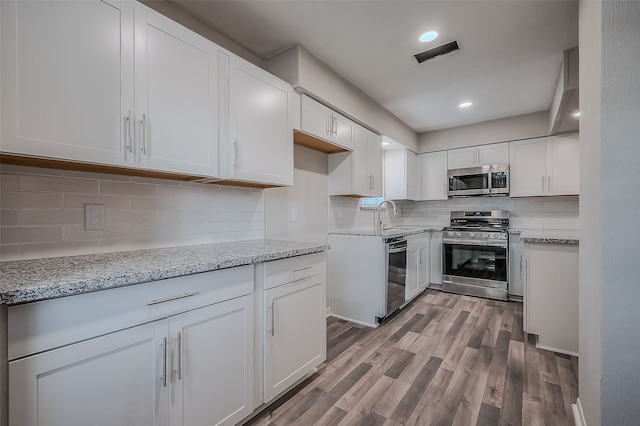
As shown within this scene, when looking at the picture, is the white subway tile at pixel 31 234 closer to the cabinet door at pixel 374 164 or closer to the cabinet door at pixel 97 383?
the cabinet door at pixel 97 383

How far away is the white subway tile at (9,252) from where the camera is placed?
3.95 ft

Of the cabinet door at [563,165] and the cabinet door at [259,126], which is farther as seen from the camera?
the cabinet door at [563,165]

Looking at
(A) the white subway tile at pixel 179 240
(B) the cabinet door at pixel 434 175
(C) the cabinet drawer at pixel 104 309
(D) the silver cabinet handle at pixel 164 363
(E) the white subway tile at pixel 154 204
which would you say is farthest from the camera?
(B) the cabinet door at pixel 434 175

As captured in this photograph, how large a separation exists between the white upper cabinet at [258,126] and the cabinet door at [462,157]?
3078 mm

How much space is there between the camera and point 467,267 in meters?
3.81

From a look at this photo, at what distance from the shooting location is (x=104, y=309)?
0.97 metres

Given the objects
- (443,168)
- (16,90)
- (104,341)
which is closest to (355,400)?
(104,341)

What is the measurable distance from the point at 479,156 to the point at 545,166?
776mm

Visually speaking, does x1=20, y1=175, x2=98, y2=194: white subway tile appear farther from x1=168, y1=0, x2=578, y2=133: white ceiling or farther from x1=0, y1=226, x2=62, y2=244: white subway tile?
x1=168, y1=0, x2=578, y2=133: white ceiling

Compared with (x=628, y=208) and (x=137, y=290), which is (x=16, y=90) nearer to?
(x=137, y=290)

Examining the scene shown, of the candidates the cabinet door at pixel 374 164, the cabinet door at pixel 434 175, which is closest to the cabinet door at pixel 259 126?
the cabinet door at pixel 374 164

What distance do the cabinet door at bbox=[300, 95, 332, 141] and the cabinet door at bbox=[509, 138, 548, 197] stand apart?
2.83m

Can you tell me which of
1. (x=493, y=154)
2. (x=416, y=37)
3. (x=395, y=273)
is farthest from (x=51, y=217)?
(x=493, y=154)

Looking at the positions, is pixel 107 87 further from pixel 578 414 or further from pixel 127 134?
pixel 578 414
